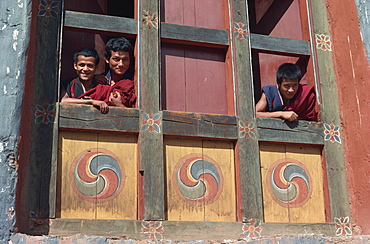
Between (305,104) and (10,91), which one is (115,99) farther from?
(305,104)

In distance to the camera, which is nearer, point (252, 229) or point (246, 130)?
point (252, 229)

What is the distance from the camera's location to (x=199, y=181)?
17.0 ft

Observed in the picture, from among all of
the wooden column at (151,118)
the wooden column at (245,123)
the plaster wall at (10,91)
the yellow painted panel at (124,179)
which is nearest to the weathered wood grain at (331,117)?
the wooden column at (245,123)

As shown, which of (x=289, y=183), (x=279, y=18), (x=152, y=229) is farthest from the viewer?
→ (x=279, y=18)

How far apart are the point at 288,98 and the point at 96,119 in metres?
1.83

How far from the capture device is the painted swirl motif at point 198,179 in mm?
5109

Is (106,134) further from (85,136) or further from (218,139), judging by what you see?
(218,139)

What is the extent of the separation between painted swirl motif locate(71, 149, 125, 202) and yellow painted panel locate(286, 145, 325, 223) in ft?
4.74

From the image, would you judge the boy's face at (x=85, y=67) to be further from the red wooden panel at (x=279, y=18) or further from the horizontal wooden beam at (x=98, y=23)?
the red wooden panel at (x=279, y=18)

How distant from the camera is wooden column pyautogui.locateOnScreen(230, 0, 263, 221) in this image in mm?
5184

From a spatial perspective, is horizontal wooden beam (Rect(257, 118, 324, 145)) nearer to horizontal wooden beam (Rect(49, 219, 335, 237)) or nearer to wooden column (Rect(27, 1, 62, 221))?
horizontal wooden beam (Rect(49, 219, 335, 237))

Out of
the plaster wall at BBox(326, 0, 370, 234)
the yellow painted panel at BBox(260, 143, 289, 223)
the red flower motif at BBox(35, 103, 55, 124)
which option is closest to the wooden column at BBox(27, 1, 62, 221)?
the red flower motif at BBox(35, 103, 55, 124)

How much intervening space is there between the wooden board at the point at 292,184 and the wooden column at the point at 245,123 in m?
0.11

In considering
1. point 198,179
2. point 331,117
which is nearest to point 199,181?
point 198,179
